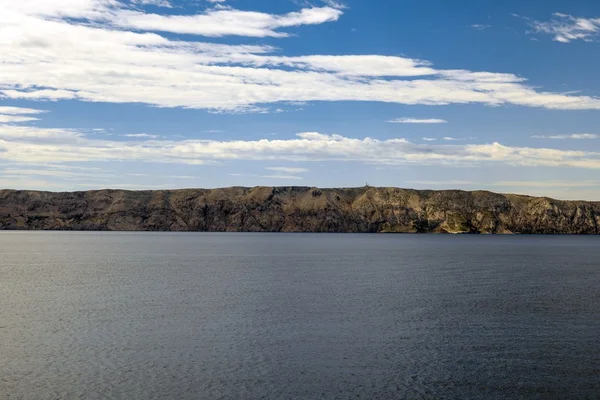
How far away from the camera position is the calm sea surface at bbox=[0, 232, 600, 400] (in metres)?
28.5

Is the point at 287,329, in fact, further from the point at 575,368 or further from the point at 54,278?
the point at 54,278

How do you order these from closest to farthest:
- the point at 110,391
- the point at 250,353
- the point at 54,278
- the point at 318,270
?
the point at 110,391
the point at 250,353
the point at 54,278
the point at 318,270

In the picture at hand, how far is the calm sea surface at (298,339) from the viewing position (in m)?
28.5

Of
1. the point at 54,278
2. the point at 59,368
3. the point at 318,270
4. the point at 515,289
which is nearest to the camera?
the point at 59,368

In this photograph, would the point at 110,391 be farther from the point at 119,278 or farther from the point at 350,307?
the point at 119,278

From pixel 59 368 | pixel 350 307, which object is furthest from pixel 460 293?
pixel 59 368

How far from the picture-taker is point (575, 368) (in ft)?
104

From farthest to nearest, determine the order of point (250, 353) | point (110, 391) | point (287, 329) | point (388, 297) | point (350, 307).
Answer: point (388, 297) < point (350, 307) < point (287, 329) < point (250, 353) < point (110, 391)

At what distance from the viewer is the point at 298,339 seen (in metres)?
38.7

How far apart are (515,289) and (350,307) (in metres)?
23.9

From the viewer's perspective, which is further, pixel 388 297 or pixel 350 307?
pixel 388 297

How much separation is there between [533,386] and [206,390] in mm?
14499

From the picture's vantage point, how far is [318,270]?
92.7 meters

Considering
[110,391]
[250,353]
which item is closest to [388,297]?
[250,353]
